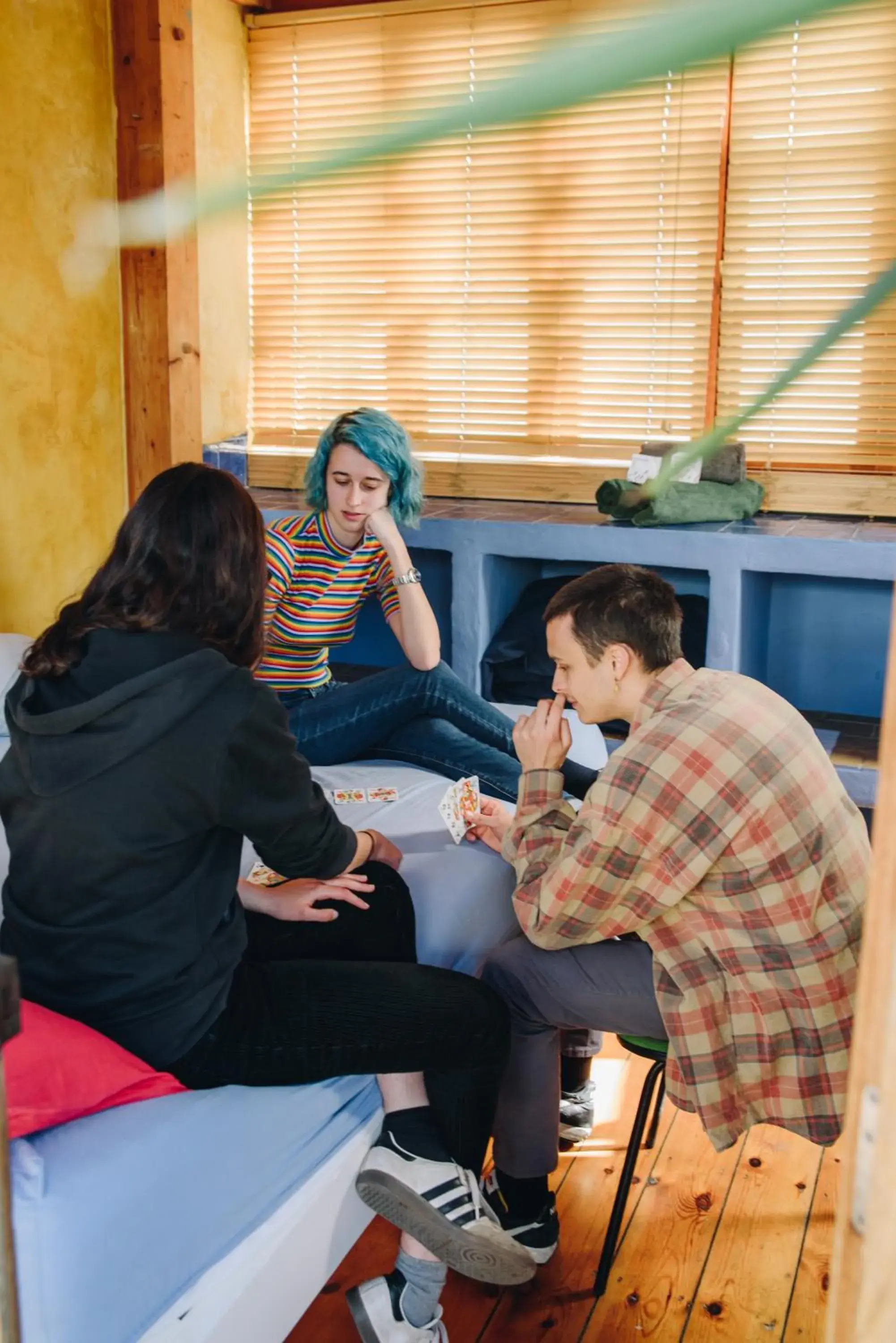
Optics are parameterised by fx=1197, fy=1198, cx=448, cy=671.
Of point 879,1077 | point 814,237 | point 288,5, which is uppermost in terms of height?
point 288,5

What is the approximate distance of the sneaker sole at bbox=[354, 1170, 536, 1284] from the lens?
1460mm

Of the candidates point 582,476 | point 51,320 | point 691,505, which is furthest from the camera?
point 582,476

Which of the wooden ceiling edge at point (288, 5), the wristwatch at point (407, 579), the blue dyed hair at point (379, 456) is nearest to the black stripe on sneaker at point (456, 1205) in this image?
the wristwatch at point (407, 579)

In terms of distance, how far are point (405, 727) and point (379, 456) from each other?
0.62m

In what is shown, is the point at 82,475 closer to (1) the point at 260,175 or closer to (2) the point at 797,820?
(2) the point at 797,820

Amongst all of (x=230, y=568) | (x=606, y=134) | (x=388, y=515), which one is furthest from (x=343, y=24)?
(x=230, y=568)

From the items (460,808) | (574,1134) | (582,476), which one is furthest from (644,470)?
(574,1134)

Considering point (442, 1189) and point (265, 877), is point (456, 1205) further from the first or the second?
point (265, 877)

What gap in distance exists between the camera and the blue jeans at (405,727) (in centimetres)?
260

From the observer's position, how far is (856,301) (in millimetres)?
321

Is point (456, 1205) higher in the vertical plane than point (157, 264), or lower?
lower

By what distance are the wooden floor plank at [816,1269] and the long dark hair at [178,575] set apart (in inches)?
41.8

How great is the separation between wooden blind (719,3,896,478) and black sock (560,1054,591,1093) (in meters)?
1.94

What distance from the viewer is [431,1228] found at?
1.47 meters
